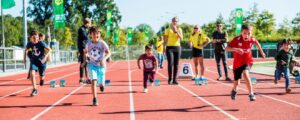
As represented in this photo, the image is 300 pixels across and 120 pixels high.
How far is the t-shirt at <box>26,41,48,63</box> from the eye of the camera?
11.0 meters

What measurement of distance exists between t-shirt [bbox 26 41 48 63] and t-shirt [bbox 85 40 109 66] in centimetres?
253

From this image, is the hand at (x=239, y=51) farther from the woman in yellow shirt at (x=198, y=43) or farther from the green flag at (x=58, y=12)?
the green flag at (x=58, y=12)

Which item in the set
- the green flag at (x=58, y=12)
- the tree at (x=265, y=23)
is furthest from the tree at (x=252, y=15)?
the green flag at (x=58, y=12)

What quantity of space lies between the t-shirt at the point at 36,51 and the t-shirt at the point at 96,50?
2528mm

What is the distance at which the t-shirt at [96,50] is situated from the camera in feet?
29.6

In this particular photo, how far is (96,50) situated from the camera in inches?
356

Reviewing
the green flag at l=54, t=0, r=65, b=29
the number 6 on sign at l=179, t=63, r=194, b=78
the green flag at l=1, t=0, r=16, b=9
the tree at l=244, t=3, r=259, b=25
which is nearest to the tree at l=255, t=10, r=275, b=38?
the tree at l=244, t=3, r=259, b=25

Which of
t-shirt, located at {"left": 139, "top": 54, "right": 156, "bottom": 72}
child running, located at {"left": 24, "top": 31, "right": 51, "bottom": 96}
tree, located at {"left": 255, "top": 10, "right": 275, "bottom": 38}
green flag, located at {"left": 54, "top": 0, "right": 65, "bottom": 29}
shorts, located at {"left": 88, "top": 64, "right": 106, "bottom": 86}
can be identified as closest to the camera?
shorts, located at {"left": 88, "top": 64, "right": 106, "bottom": 86}

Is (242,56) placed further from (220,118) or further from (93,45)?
(93,45)

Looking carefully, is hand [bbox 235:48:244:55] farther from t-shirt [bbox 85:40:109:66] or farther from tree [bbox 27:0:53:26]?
tree [bbox 27:0:53:26]

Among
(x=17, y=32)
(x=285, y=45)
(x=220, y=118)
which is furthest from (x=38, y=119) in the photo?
(x=17, y=32)

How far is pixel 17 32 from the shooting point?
407ft

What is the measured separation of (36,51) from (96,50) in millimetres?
2715

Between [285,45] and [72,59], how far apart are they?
39.9 m
